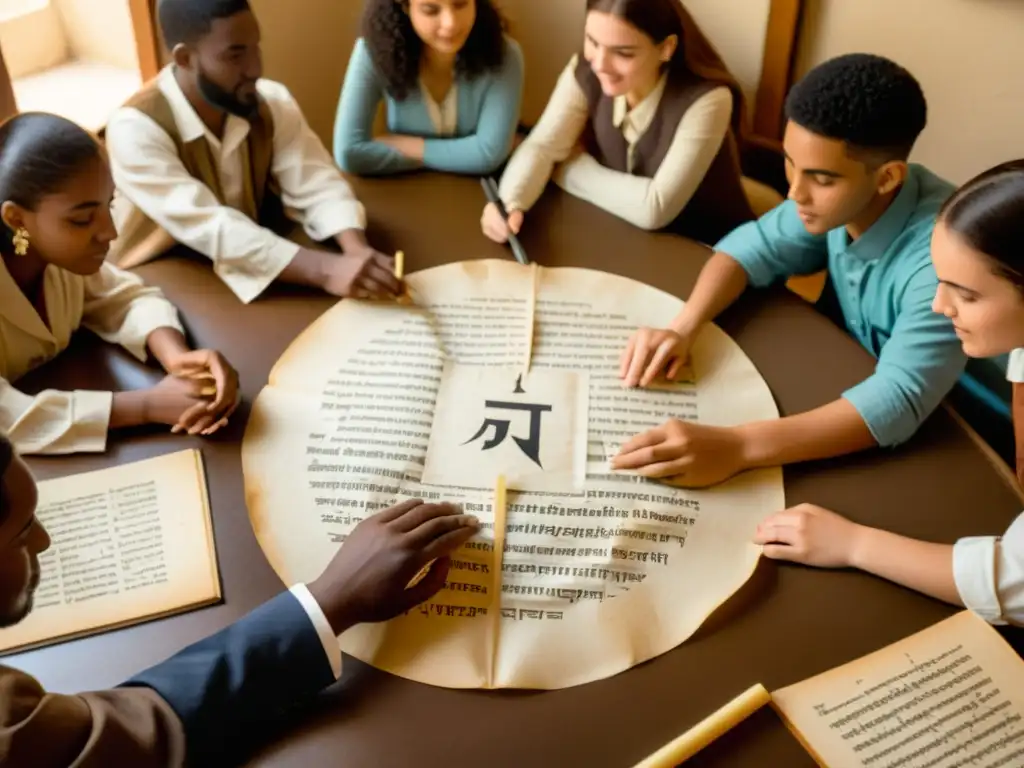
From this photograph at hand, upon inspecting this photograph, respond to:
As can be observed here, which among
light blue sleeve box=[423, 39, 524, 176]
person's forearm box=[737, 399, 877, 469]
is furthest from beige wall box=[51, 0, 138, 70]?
person's forearm box=[737, 399, 877, 469]

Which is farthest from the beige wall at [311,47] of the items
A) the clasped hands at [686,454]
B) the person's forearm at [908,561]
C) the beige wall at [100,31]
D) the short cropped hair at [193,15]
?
the person's forearm at [908,561]

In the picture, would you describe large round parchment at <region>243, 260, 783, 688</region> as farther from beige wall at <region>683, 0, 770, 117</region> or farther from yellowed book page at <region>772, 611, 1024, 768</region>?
beige wall at <region>683, 0, 770, 117</region>

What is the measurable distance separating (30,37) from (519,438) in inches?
47.3

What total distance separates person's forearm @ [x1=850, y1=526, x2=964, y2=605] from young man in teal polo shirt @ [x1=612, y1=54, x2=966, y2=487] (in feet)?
0.38

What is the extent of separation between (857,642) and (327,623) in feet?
1.33

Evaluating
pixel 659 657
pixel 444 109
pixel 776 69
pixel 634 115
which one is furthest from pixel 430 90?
Result: pixel 659 657

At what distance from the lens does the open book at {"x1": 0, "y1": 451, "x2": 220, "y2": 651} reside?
66 cm

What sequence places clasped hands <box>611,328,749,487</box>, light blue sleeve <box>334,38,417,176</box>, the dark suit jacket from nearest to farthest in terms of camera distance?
the dark suit jacket, clasped hands <box>611,328,749,487</box>, light blue sleeve <box>334,38,417,176</box>

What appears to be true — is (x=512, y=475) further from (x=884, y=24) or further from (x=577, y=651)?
(x=884, y=24)

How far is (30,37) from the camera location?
1.45 metres

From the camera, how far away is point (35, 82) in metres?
1.47

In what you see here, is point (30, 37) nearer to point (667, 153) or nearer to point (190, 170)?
point (190, 170)

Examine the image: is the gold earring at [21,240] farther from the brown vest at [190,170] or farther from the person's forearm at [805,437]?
the person's forearm at [805,437]

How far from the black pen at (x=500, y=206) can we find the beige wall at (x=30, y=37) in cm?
82
